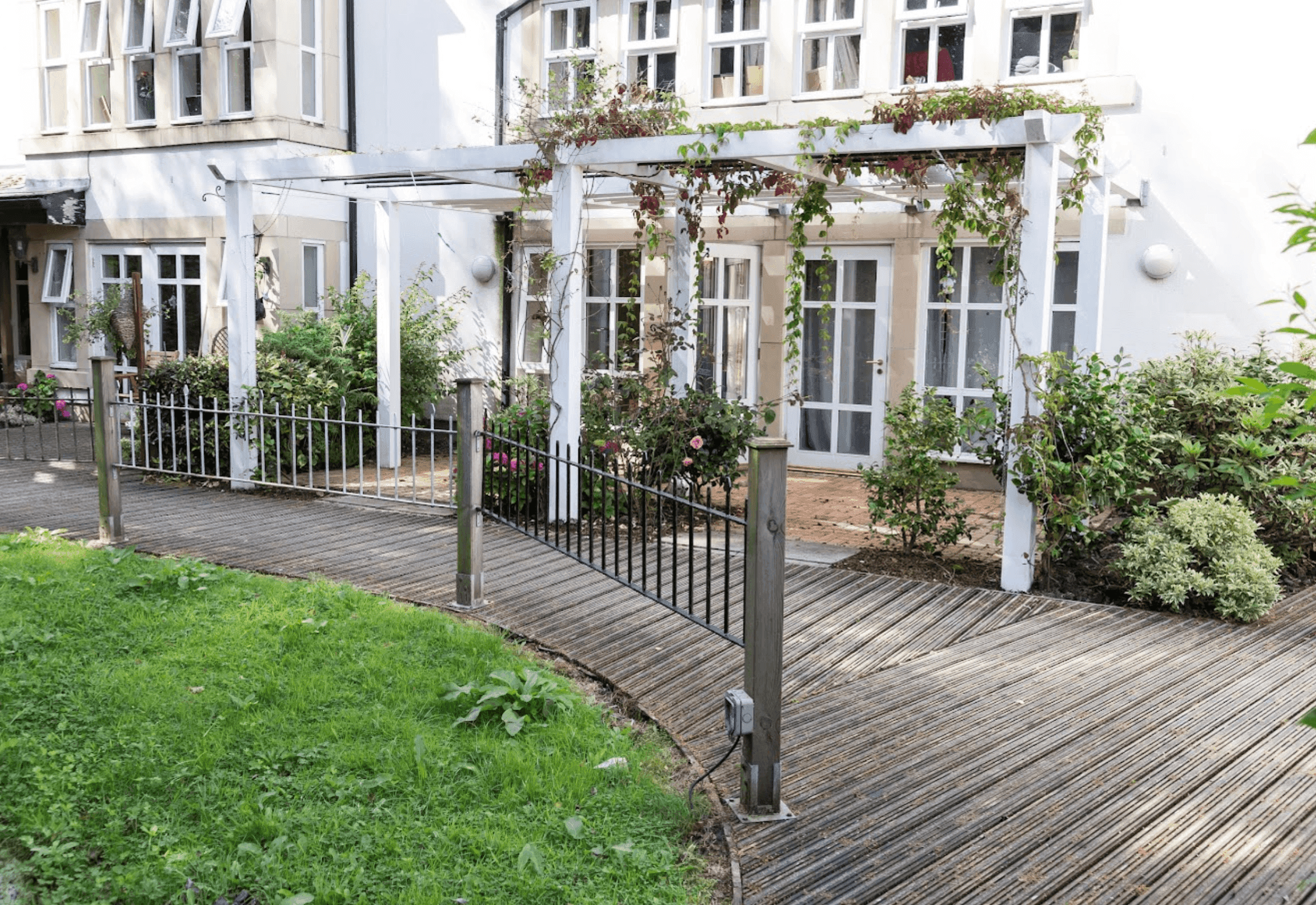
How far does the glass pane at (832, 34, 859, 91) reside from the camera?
36.4 feet

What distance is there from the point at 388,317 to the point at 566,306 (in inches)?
134

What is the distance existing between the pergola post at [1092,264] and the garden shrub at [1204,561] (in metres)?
1.74

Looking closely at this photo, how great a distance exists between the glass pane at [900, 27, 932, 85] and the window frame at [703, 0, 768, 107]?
1302 millimetres

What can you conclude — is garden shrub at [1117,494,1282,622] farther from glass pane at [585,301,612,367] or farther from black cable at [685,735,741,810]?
glass pane at [585,301,612,367]

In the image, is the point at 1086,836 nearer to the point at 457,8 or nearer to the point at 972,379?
the point at 972,379

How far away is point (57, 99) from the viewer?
15.2 meters

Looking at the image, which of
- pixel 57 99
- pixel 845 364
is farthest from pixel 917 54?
pixel 57 99

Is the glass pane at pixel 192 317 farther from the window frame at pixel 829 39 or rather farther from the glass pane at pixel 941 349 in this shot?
the glass pane at pixel 941 349

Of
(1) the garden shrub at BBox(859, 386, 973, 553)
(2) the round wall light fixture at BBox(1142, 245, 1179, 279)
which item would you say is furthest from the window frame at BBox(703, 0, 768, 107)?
(1) the garden shrub at BBox(859, 386, 973, 553)

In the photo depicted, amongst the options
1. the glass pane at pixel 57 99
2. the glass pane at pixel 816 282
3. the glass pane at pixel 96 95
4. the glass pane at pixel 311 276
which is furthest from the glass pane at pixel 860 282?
the glass pane at pixel 57 99

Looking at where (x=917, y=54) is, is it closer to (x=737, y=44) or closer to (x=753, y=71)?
(x=753, y=71)

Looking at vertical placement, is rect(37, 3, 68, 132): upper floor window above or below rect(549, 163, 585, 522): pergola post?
above

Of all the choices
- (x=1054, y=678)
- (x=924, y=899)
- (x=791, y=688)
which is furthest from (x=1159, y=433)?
(x=924, y=899)

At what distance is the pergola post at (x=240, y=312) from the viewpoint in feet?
33.7
